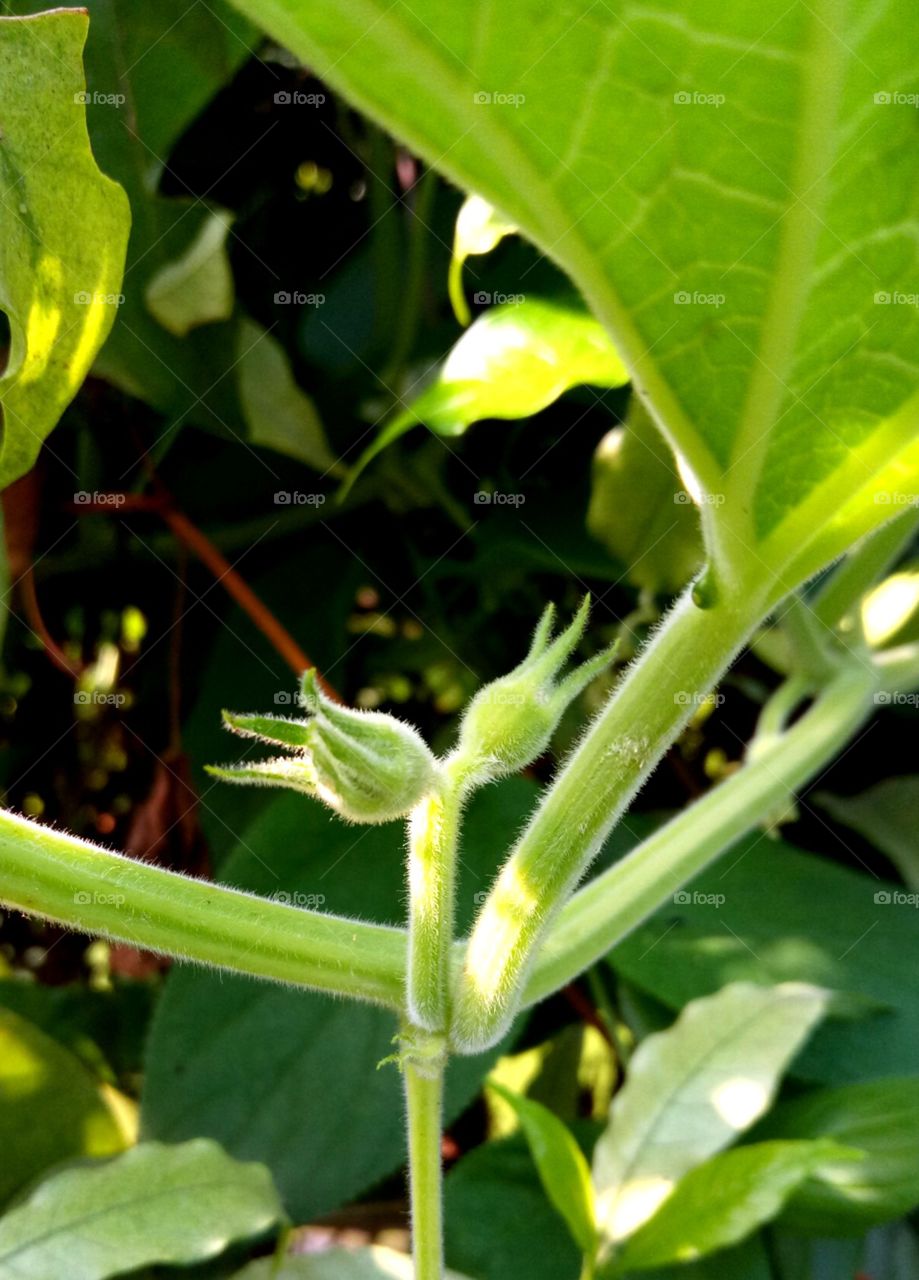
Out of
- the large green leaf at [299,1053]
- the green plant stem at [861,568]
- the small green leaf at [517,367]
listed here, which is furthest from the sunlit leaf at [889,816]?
the small green leaf at [517,367]

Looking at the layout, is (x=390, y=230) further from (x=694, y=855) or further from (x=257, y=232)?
(x=694, y=855)

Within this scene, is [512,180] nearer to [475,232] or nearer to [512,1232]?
[475,232]

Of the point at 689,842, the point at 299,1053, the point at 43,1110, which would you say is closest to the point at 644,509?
the point at 689,842

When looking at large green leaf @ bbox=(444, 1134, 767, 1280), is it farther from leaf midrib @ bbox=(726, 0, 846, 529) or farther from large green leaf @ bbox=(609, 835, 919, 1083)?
leaf midrib @ bbox=(726, 0, 846, 529)

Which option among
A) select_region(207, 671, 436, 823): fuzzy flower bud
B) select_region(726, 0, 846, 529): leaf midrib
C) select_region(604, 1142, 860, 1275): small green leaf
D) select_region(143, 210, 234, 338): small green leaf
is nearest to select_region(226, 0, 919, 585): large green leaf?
select_region(726, 0, 846, 529): leaf midrib

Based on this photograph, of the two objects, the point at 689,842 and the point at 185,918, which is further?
the point at 689,842

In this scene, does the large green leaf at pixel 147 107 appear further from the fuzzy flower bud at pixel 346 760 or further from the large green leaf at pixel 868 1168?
the large green leaf at pixel 868 1168
